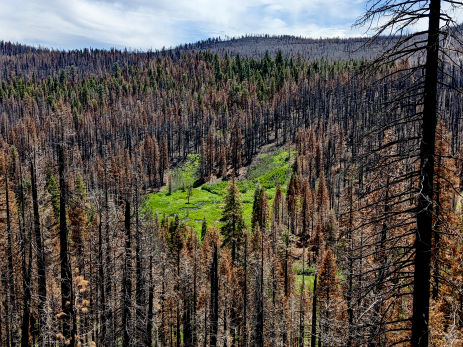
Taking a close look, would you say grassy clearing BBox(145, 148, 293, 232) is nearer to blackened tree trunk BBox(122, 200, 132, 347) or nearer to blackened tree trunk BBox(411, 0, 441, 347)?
blackened tree trunk BBox(122, 200, 132, 347)

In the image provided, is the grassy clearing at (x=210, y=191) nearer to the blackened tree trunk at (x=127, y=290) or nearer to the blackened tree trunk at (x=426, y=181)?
the blackened tree trunk at (x=127, y=290)

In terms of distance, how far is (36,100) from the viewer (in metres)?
178

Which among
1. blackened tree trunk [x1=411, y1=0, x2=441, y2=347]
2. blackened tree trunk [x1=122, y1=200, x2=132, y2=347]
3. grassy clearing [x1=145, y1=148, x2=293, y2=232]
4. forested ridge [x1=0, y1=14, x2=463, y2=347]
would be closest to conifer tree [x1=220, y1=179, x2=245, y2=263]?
forested ridge [x1=0, y1=14, x2=463, y2=347]

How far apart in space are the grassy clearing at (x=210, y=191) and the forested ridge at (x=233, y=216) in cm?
385

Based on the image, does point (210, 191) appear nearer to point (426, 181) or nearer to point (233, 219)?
point (233, 219)

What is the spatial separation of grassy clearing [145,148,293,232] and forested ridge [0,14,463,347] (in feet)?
12.6

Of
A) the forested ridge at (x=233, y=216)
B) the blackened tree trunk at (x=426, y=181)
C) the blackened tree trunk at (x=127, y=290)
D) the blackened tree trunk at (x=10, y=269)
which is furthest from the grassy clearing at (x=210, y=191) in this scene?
the blackened tree trunk at (x=426, y=181)

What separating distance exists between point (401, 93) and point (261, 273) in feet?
80.5

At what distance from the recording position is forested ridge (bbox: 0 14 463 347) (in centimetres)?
899

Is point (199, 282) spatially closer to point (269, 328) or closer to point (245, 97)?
point (269, 328)

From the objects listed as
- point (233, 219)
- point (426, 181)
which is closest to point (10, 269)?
point (426, 181)

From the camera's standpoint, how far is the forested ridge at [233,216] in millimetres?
8988

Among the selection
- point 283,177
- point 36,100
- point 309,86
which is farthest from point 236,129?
point 36,100

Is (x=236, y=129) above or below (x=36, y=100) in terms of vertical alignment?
below
